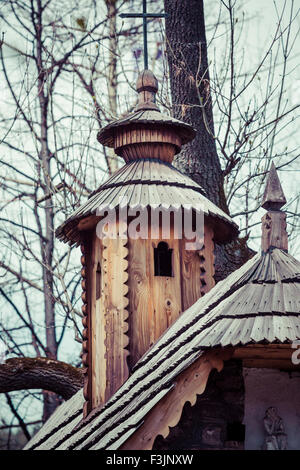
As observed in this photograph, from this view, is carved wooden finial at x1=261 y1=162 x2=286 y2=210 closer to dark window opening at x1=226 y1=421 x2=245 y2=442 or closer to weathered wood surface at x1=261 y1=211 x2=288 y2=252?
weathered wood surface at x1=261 y1=211 x2=288 y2=252

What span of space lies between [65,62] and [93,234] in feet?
30.1

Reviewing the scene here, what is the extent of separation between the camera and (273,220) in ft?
27.9

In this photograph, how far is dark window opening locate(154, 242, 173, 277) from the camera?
389 inches

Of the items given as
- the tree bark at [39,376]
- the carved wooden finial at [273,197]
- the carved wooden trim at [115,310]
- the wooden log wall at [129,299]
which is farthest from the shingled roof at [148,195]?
the tree bark at [39,376]

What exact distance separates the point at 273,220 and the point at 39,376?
4.94m

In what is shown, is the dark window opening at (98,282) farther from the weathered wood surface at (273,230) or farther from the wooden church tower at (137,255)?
the weathered wood surface at (273,230)

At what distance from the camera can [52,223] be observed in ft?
59.5

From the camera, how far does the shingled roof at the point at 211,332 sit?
7.63m

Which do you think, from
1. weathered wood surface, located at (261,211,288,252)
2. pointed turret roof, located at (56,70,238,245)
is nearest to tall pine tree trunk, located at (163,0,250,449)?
pointed turret roof, located at (56,70,238,245)

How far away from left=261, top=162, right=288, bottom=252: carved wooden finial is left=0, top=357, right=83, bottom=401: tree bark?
183 inches

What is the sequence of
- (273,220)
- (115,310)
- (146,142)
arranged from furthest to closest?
(146,142) → (115,310) → (273,220)

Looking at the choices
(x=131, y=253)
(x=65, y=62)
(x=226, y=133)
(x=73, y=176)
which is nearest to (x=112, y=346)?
(x=131, y=253)

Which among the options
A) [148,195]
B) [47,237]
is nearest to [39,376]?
[148,195]

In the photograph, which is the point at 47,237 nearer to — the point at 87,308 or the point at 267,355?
the point at 87,308
